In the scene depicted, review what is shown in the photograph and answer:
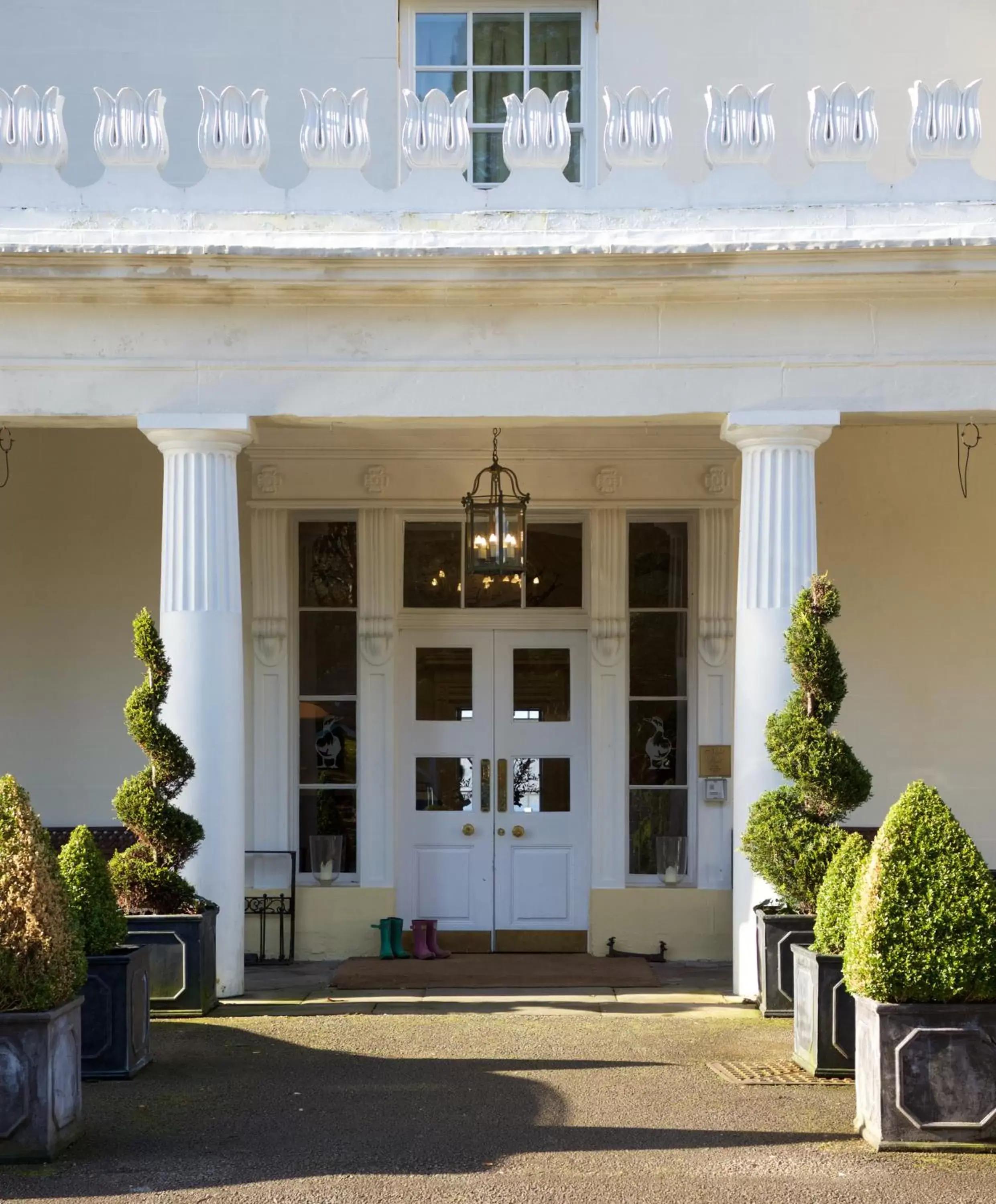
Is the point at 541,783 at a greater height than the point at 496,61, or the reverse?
the point at 496,61

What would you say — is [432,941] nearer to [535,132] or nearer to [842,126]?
[535,132]

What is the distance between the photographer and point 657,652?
38.8 ft

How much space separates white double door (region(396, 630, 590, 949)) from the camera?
1184cm

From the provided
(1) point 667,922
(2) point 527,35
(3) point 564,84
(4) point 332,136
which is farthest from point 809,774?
(2) point 527,35

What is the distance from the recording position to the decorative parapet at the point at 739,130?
9156 millimetres

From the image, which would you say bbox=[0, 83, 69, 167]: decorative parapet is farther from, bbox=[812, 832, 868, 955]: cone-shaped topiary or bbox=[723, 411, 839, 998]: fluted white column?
bbox=[812, 832, 868, 955]: cone-shaped topiary

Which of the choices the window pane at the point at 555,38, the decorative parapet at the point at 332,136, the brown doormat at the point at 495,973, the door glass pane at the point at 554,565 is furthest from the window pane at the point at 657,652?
the decorative parapet at the point at 332,136

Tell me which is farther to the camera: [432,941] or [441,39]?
[432,941]

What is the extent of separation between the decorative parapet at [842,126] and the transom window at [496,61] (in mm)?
2356

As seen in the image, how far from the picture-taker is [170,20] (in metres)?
11.1

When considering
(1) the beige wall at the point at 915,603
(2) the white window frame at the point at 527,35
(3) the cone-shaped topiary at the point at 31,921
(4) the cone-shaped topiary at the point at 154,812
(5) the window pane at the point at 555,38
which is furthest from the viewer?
(1) the beige wall at the point at 915,603

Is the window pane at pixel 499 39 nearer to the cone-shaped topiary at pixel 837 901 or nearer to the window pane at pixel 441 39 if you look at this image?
the window pane at pixel 441 39

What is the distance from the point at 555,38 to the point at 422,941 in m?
6.66

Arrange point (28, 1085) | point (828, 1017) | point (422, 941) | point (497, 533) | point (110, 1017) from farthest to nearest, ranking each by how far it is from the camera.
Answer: point (422, 941) < point (497, 533) < point (110, 1017) < point (828, 1017) < point (28, 1085)
